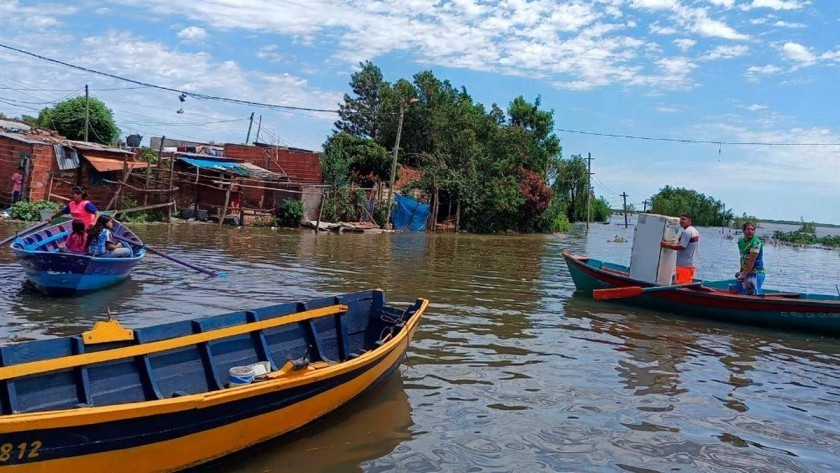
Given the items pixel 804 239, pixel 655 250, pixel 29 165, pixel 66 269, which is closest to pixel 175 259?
pixel 66 269

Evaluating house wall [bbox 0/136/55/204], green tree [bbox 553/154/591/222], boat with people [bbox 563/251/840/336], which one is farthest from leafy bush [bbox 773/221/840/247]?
house wall [bbox 0/136/55/204]

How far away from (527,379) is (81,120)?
33866mm

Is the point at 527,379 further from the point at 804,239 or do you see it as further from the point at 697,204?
the point at 697,204

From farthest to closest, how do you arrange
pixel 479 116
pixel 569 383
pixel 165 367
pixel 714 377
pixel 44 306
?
1. pixel 479 116
2. pixel 44 306
3. pixel 714 377
4. pixel 569 383
5. pixel 165 367

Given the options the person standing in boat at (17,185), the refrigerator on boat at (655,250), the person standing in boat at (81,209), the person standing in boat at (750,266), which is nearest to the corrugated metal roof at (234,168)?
the person standing in boat at (17,185)

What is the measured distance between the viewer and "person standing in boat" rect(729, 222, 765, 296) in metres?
12.1

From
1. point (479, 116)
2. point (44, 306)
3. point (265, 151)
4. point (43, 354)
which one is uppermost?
point (479, 116)

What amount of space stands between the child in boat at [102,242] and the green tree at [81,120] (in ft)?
85.2

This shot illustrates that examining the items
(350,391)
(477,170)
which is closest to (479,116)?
(477,170)

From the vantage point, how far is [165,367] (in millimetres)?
5566

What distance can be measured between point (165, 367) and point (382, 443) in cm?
206

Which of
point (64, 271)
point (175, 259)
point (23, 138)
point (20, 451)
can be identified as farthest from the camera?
point (23, 138)

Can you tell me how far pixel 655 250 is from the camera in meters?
13.3

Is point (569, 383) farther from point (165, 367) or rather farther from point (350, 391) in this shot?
point (165, 367)
